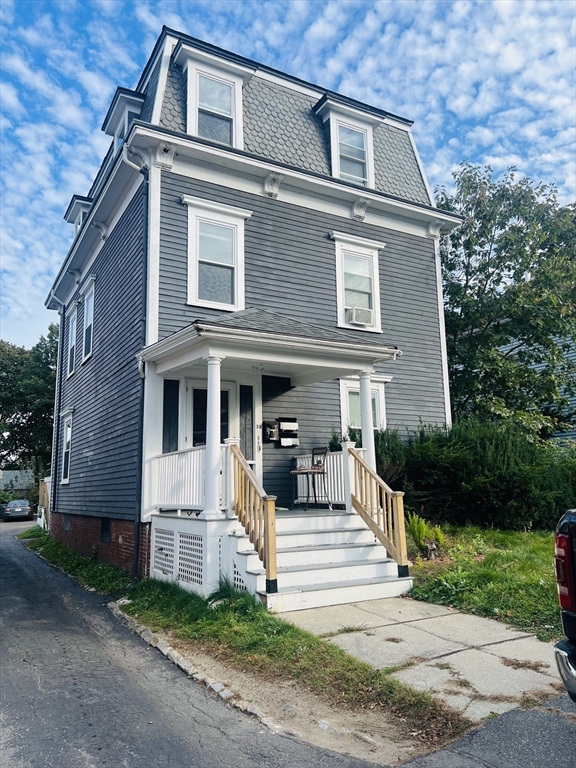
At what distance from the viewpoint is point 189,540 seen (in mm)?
7863

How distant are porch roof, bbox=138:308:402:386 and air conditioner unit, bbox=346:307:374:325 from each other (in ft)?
6.64

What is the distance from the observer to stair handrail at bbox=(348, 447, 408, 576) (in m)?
7.93

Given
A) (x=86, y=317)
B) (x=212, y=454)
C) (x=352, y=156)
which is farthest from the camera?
(x=86, y=317)

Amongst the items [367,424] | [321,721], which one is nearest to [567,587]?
[321,721]

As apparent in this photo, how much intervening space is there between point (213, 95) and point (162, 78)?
967 mm

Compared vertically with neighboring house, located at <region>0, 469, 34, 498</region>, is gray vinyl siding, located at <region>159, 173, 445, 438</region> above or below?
above

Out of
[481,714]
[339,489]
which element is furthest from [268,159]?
[481,714]

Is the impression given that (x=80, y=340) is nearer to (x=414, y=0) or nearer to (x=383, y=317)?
(x=383, y=317)

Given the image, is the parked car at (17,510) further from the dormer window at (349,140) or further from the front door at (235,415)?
the dormer window at (349,140)

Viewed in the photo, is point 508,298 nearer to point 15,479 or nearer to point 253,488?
point 253,488

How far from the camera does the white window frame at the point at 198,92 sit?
34.6ft

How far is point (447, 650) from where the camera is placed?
17.2ft

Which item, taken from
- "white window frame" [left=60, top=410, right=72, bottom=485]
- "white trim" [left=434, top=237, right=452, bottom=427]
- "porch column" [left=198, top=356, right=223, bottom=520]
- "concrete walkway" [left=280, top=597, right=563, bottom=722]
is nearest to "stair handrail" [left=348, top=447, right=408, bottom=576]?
"concrete walkway" [left=280, top=597, right=563, bottom=722]

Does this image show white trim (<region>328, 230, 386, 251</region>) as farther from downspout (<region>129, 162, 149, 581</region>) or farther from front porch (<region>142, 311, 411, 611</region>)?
downspout (<region>129, 162, 149, 581</region>)
